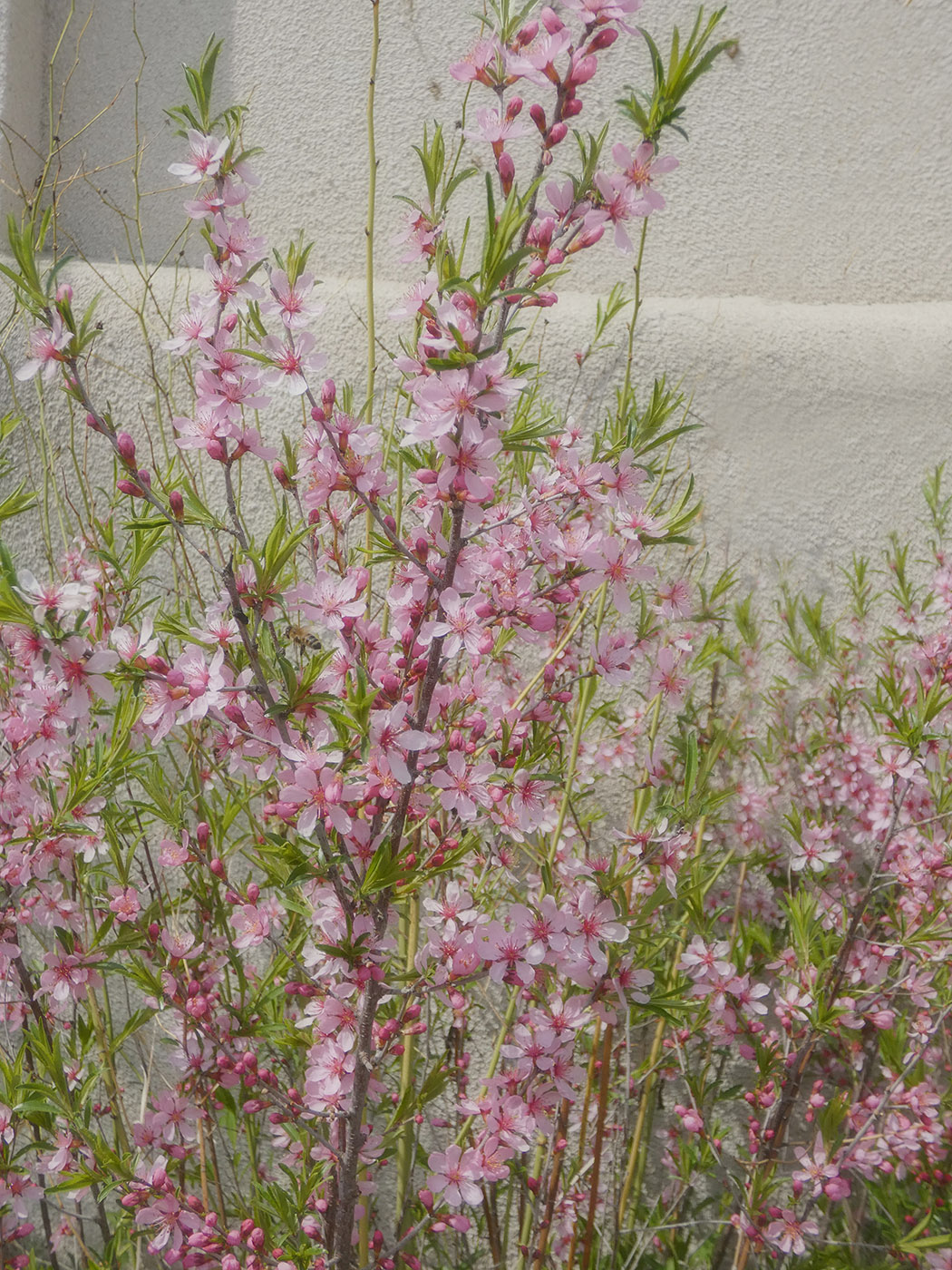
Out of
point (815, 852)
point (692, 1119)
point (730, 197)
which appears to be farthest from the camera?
point (730, 197)

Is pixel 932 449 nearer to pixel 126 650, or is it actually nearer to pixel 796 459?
pixel 796 459

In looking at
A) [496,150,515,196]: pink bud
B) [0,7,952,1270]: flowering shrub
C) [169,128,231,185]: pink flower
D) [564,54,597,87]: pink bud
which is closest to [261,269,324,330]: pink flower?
[0,7,952,1270]: flowering shrub

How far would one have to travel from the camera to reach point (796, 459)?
2.54m

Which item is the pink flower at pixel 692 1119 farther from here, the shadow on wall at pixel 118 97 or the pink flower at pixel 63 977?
the shadow on wall at pixel 118 97

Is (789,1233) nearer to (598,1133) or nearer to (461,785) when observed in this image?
(598,1133)

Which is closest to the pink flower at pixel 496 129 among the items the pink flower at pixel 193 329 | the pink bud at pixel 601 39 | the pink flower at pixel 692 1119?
the pink bud at pixel 601 39

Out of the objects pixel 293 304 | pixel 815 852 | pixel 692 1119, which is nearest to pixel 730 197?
pixel 815 852

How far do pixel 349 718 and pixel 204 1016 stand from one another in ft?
2.39

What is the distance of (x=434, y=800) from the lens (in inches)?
47.5

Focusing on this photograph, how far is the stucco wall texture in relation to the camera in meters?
2.52

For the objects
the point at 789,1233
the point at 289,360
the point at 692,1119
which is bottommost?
the point at 789,1233

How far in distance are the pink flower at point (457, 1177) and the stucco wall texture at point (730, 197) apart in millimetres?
1765

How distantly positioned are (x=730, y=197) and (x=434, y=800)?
2290 millimetres

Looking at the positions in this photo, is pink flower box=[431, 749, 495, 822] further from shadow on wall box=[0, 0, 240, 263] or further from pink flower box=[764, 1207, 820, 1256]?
shadow on wall box=[0, 0, 240, 263]
